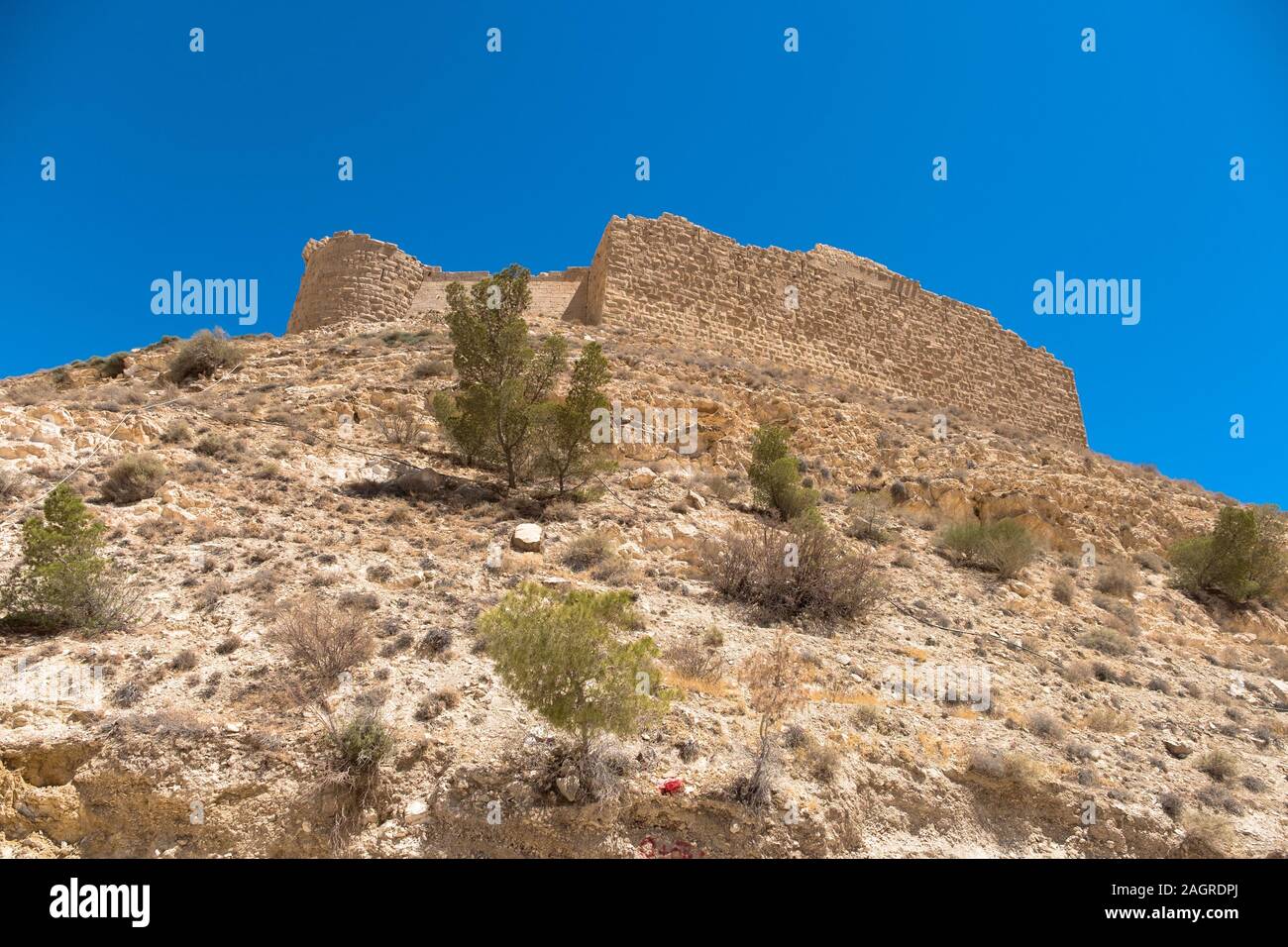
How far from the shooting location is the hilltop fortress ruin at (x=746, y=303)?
1812cm

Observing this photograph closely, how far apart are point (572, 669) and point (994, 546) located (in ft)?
25.5

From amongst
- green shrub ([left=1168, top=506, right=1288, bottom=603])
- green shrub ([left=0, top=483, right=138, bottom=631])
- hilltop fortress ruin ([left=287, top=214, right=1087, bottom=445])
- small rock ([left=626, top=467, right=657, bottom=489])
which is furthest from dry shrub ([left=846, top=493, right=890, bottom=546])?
green shrub ([left=0, top=483, right=138, bottom=631])

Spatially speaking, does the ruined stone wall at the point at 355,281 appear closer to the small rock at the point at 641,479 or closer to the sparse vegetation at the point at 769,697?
the small rock at the point at 641,479

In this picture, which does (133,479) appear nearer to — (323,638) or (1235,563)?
(323,638)

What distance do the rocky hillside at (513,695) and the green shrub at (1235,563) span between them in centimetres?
41

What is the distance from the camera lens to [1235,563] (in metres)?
11.4

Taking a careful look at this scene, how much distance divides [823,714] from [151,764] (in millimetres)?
4683

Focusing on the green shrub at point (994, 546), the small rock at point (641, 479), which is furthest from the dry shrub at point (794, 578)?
the green shrub at point (994, 546)

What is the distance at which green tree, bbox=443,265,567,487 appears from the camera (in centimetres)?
1042

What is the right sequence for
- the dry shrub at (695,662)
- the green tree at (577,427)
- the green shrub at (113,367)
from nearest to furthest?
1. the dry shrub at (695,662)
2. the green tree at (577,427)
3. the green shrub at (113,367)

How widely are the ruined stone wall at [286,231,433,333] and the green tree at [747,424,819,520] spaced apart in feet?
36.8

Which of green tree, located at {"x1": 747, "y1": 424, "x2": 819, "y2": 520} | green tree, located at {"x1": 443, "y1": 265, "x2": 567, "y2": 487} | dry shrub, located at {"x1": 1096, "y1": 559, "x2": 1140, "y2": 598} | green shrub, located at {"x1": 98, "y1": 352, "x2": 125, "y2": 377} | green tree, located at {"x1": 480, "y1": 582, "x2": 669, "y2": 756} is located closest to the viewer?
green tree, located at {"x1": 480, "y1": 582, "x2": 669, "y2": 756}

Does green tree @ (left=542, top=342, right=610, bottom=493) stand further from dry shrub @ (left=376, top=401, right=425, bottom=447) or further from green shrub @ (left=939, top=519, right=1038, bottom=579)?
green shrub @ (left=939, top=519, right=1038, bottom=579)

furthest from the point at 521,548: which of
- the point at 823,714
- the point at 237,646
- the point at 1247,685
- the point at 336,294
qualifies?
the point at 336,294
